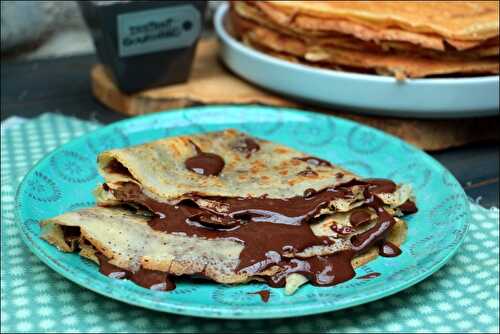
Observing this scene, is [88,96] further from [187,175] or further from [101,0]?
[187,175]

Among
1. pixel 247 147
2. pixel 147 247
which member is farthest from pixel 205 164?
pixel 147 247

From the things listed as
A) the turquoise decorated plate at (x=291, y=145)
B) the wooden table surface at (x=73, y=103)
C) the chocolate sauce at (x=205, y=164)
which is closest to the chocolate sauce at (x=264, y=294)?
the turquoise decorated plate at (x=291, y=145)

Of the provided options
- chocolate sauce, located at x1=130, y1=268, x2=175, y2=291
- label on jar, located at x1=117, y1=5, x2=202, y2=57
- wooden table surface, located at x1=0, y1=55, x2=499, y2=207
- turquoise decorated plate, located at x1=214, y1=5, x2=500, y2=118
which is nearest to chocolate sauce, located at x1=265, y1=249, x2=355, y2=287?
chocolate sauce, located at x1=130, y1=268, x2=175, y2=291

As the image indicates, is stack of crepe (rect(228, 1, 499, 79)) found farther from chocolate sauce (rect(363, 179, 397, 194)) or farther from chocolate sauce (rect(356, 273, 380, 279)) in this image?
chocolate sauce (rect(356, 273, 380, 279))

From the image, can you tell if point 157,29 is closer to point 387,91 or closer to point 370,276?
point 387,91

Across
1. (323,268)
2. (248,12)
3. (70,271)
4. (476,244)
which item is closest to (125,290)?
(70,271)

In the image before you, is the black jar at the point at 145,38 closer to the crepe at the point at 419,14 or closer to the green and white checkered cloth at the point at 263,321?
the crepe at the point at 419,14
